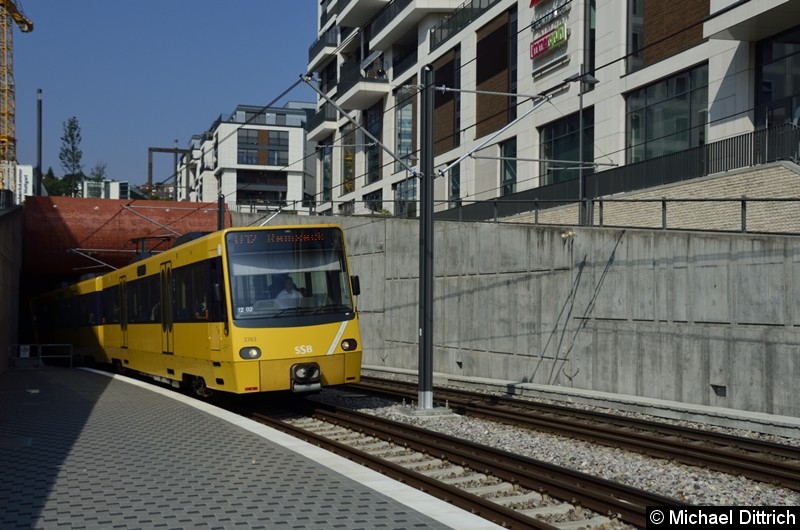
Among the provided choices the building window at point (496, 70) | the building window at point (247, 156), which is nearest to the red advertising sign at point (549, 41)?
the building window at point (496, 70)

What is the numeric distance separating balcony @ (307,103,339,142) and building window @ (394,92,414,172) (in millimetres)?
9000

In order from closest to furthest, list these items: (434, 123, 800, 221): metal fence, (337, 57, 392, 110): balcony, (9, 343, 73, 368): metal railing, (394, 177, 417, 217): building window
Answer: (434, 123, 800, 221): metal fence
(9, 343, 73, 368): metal railing
(394, 177, 417, 217): building window
(337, 57, 392, 110): balcony

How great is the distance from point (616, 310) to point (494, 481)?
34.3 ft

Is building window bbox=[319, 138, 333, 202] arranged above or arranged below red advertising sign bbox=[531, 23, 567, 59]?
below

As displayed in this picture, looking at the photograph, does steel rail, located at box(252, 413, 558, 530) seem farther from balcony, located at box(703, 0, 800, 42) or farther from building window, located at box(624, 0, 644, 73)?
building window, located at box(624, 0, 644, 73)

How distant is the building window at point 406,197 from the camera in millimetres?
38062

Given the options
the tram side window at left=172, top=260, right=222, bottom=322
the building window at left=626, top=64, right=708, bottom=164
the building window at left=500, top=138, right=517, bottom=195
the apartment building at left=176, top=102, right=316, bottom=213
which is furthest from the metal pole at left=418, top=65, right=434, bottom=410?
the apartment building at left=176, top=102, right=316, bottom=213

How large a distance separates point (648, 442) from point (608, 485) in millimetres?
3682

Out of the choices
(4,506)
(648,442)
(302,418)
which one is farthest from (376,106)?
(4,506)

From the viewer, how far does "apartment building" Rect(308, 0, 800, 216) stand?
2402cm

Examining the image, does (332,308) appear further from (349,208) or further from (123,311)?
(349,208)

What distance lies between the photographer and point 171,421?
46.1ft

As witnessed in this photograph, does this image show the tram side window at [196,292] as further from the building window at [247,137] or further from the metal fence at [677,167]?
the building window at [247,137]

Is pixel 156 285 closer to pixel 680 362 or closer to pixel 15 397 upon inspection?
pixel 15 397
